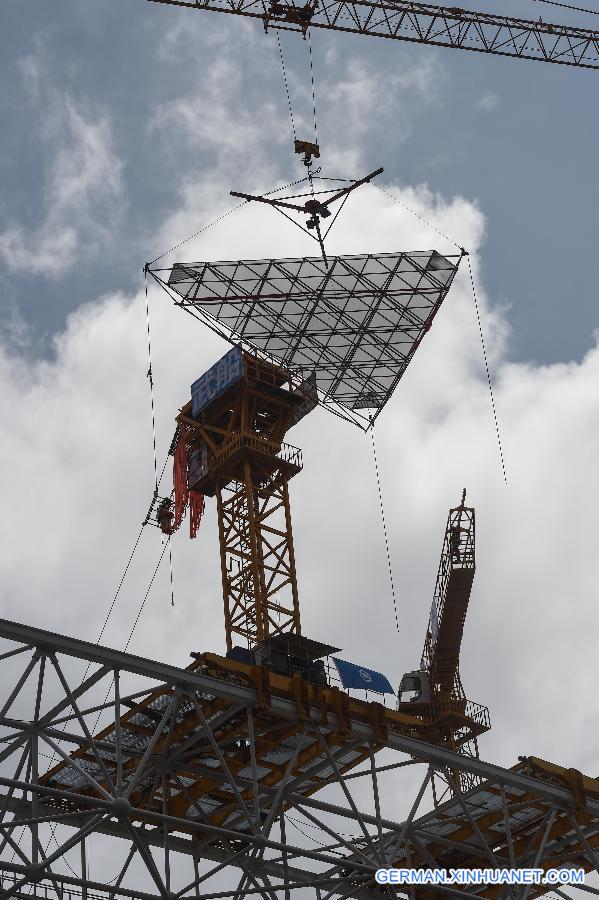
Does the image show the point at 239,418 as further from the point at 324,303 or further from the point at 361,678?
the point at 361,678

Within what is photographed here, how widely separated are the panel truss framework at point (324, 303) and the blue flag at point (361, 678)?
76.9 ft

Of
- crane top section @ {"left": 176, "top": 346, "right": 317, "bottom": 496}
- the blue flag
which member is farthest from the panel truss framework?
the blue flag

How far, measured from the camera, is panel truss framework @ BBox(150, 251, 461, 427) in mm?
71312

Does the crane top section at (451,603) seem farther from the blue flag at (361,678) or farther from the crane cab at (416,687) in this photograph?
the blue flag at (361,678)

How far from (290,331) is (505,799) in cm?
3058

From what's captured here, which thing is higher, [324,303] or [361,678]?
[324,303]

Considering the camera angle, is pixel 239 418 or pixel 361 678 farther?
pixel 239 418

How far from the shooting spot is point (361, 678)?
5397 cm

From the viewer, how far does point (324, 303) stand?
72.0 meters

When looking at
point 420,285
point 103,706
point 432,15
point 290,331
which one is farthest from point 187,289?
point 103,706

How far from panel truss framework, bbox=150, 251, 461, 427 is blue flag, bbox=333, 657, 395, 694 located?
923 inches

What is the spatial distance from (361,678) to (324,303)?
24.3m

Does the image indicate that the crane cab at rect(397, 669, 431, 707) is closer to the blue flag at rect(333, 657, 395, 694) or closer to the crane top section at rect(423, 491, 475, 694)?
the crane top section at rect(423, 491, 475, 694)

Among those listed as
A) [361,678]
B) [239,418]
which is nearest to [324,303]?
[239,418]
